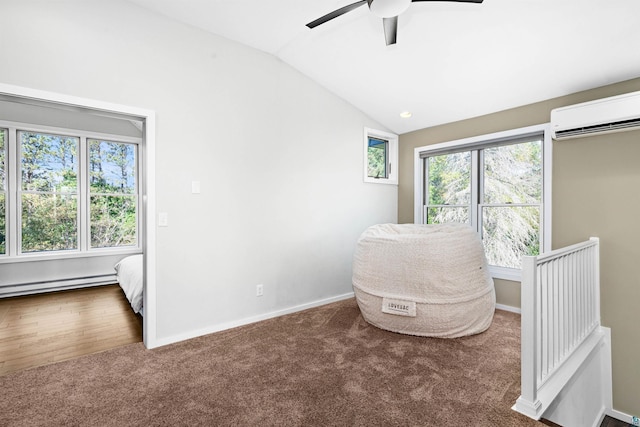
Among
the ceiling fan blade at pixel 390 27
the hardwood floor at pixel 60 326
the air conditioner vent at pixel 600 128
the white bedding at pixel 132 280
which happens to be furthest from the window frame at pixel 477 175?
the hardwood floor at pixel 60 326

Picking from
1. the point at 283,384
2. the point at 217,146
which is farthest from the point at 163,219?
the point at 283,384

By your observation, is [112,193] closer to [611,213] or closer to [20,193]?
[20,193]

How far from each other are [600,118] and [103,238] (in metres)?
6.45

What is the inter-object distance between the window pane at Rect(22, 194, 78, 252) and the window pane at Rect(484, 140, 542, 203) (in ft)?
19.5

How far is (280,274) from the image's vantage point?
336cm

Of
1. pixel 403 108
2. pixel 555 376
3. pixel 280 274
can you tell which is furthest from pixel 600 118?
pixel 280 274

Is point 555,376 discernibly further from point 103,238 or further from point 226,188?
point 103,238

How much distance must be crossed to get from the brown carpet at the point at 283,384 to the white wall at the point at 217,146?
1.74 feet

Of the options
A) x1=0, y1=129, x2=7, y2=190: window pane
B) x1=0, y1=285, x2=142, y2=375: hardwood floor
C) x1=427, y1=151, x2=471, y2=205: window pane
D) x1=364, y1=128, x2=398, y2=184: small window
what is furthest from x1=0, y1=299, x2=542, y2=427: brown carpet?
x1=0, y1=129, x2=7, y2=190: window pane

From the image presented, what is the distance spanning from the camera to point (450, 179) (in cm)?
416

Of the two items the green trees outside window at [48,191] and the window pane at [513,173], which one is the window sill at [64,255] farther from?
the window pane at [513,173]

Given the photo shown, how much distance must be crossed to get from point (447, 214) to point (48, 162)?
579cm

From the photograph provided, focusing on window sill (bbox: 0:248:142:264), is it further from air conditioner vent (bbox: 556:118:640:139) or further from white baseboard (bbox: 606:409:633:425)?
white baseboard (bbox: 606:409:633:425)

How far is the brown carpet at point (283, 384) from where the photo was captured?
1715 millimetres
